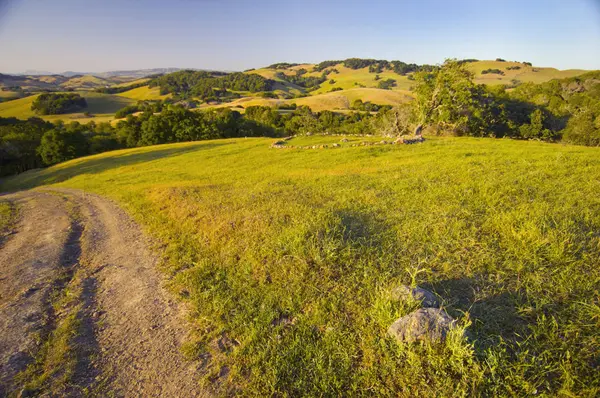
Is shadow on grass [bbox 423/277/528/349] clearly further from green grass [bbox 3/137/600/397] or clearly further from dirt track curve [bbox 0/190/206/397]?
dirt track curve [bbox 0/190/206/397]

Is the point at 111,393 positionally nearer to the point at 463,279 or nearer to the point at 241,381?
the point at 241,381

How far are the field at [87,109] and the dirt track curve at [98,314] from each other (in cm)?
10489

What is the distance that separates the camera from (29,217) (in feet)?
49.3

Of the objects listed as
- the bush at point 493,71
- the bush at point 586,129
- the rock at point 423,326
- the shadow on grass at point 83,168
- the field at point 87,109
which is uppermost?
the bush at point 493,71

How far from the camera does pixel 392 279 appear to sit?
6156 millimetres

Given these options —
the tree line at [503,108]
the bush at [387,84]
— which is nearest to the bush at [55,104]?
the tree line at [503,108]

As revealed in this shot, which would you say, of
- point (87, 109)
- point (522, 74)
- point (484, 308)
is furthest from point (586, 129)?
point (87, 109)

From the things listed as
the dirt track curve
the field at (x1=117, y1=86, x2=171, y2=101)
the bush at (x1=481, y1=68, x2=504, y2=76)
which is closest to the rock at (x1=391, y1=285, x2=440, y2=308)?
the dirt track curve

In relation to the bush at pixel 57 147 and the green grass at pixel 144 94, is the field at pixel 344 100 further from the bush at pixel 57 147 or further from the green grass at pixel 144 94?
the bush at pixel 57 147

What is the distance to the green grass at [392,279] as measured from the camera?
13.3 feet

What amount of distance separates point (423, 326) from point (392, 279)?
5.88 ft

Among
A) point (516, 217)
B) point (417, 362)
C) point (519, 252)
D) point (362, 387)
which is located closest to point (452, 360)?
point (417, 362)

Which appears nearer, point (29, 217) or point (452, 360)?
point (452, 360)

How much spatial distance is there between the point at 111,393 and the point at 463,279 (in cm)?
715
